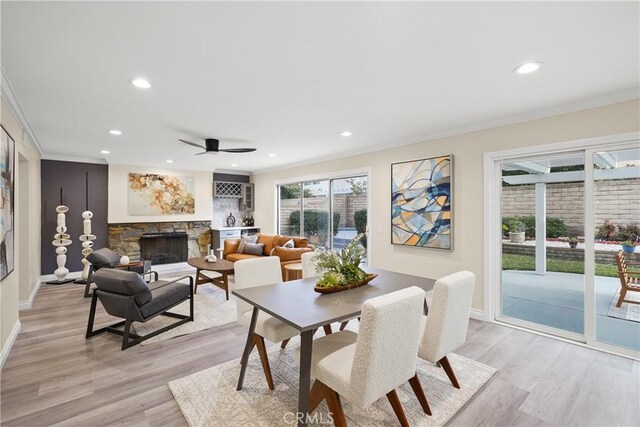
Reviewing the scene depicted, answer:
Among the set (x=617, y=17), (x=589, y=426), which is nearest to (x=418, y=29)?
(x=617, y=17)

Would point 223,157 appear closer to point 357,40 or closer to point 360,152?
point 360,152

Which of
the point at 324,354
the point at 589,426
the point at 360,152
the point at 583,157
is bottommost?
the point at 589,426

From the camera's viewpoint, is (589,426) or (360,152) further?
(360,152)

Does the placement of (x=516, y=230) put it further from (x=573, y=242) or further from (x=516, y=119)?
(x=516, y=119)

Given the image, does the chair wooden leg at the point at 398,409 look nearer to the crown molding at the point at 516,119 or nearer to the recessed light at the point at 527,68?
the recessed light at the point at 527,68

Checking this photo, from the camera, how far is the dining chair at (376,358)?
59.9 inches

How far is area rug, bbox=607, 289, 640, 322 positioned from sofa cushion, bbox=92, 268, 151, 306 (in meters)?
4.72

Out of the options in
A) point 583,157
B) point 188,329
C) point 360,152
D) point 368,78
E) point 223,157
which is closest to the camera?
point 368,78

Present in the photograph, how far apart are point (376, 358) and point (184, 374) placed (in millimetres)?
1802

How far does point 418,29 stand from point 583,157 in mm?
2482

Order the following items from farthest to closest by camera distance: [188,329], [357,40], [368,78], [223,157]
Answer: [223,157] < [188,329] < [368,78] < [357,40]

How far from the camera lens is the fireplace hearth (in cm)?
670

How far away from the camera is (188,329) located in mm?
3434

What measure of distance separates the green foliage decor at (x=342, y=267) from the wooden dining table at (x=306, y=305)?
9 centimetres
